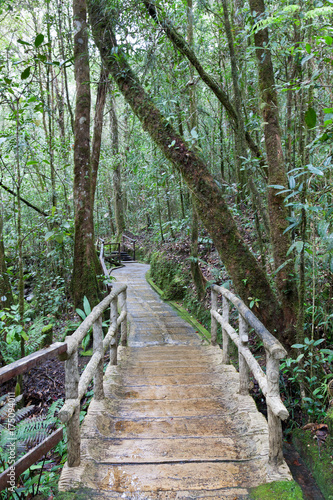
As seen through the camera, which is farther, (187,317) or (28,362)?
(187,317)

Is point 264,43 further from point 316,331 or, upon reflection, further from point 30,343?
point 30,343

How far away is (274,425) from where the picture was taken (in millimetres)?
2307

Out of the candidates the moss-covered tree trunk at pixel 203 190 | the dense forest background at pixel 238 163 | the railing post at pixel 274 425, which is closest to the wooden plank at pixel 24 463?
the railing post at pixel 274 425

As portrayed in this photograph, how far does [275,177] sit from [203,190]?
3.21ft

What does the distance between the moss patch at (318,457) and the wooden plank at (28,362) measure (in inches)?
90.8

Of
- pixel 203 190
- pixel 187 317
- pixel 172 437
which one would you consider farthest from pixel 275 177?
pixel 187 317

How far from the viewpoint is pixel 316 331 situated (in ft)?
13.6

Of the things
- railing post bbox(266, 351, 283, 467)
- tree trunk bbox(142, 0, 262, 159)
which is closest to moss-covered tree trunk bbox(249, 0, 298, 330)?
tree trunk bbox(142, 0, 262, 159)

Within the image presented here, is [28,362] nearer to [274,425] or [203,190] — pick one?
[274,425]

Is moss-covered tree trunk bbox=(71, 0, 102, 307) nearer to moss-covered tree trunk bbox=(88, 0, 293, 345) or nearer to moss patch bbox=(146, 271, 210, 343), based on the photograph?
moss-covered tree trunk bbox=(88, 0, 293, 345)

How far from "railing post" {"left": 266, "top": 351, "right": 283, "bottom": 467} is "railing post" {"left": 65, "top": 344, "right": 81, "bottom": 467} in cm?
133

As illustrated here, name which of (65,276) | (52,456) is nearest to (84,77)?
(65,276)

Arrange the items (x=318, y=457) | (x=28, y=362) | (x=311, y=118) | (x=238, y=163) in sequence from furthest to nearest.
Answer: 1. (x=238, y=163)
2. (x=318, y=457)
3. (x=311, y=118)
4. (x=28, y=362)

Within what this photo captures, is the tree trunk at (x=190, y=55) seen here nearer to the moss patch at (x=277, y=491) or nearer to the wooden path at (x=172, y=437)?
the wooden path at (x=172, y=437)
